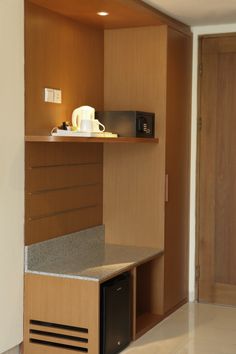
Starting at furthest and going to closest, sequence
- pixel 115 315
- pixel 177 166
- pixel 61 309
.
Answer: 1. pixel 177 166
2. pixel 115 315
3. pixel 61 309

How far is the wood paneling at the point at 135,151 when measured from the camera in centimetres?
478

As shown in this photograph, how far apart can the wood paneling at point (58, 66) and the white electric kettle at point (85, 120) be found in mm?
140

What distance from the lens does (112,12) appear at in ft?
13.9

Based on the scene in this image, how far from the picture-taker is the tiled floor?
4133 millimetres

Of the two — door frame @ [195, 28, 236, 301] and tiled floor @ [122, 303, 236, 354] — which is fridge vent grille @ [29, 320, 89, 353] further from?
door frame @ [195, 28, 236, 301]

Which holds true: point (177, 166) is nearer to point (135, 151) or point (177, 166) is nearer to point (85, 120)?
point (135, 151)

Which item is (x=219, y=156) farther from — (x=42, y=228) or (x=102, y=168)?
(x=42, y=228)

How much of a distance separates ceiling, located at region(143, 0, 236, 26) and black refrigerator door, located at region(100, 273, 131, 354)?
1.94m

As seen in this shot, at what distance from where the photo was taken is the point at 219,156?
16.9 ft

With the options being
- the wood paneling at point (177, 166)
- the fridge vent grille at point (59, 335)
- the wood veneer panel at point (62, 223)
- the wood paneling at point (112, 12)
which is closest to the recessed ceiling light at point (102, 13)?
the wood paneling at point (112, 12)

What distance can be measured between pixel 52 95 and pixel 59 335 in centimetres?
160

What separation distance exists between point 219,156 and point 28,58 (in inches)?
79.3
